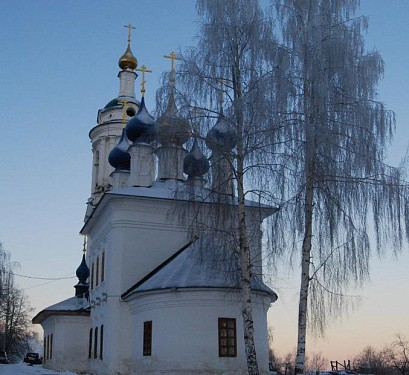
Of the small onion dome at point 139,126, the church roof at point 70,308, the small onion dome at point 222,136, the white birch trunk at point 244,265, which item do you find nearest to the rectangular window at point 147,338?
the white birch trunk at point 244,265

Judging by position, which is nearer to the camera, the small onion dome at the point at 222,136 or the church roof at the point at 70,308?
the small onion dome at the point at 222,136

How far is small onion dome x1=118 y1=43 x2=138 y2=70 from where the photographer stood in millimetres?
38469

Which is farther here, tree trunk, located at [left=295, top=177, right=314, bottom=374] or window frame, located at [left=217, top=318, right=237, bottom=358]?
window frame, located at [left=217, top=318, right=237, bottom=358]

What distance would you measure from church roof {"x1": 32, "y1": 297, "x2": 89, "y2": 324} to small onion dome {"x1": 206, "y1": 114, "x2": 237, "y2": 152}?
15.5m

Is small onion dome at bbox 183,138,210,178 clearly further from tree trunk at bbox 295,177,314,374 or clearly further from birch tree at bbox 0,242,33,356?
birch tree at bbox 0,242,33,356

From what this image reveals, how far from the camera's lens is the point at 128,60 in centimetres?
3847

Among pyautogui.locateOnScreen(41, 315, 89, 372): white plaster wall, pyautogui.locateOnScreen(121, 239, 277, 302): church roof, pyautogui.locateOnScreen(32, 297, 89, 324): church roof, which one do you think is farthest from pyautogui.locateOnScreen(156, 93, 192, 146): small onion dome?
pyautogui.locateOnScreen(41, 315, 89, 372): white plaster wall

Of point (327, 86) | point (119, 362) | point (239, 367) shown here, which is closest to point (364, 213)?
point (327, 86)

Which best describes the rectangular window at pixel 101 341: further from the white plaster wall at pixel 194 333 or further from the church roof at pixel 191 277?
the white plaster wall at pixel 194 333

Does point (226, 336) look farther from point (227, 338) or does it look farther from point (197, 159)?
point (197, 159)

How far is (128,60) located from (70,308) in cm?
1748

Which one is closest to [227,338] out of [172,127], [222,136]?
[222,136]

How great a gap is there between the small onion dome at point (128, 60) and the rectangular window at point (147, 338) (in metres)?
23.5

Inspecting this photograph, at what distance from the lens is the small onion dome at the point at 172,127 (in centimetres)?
1392
